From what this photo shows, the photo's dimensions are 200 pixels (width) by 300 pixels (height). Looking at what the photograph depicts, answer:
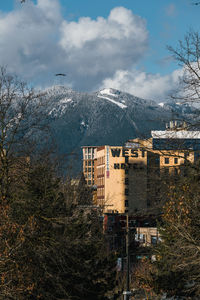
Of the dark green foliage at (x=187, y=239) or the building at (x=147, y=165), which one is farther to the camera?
the building at (x=147, y=165)

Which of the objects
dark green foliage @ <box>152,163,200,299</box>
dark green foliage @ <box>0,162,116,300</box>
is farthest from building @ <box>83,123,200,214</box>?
dark green foliage @ <box>0,162,116,300</box>

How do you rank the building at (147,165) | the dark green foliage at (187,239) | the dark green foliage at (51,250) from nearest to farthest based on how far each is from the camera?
1. the dark green foliage at (187,239)
2. the building at (147,165)
3. the dark green foliage at (51,250)

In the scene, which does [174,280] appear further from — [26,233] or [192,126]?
[192,126]

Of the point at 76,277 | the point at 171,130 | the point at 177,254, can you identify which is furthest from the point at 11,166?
the point at 177,254

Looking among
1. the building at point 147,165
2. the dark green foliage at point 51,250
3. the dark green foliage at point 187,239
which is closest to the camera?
the dark green foliage at point 187,239

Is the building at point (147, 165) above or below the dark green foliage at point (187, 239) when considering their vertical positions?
above

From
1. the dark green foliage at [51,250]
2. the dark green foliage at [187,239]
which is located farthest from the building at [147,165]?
the dark green foliage at [51,250]

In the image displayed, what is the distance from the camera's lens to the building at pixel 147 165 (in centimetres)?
1681

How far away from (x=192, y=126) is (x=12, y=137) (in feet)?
32.8

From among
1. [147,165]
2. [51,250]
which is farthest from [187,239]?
[51,250]

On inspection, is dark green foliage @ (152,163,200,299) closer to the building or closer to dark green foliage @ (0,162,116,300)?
the building

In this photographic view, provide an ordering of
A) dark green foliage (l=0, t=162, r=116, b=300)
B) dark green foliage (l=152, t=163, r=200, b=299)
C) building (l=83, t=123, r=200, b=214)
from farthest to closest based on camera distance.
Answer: dark green foliage (l=0, t=162, r=116, b=300), building (l=83, t=123, r=200, b=214), dark green foliage (l=152, t=163, r=200, b=299)

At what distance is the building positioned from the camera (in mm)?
16812

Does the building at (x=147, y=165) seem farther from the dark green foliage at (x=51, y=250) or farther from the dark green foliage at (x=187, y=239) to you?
the dark green foliage at (x=51, y=250)
